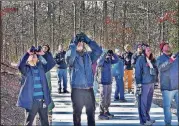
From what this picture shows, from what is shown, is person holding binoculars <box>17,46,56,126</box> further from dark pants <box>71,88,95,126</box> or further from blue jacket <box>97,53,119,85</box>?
blue jacket <box>97,53,119,85</box>

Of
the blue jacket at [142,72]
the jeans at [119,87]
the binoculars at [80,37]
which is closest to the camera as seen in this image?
the binoculars at [80,37]

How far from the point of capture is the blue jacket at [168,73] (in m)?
7.77

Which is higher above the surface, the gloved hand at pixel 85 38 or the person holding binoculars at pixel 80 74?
the gloved hand at pixel 85 38

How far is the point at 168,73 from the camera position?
7.82 metres

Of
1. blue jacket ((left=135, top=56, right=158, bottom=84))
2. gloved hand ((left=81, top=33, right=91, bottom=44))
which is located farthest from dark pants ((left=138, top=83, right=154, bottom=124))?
gloved hand ((left=81, top=33, right=91, bottom=44))

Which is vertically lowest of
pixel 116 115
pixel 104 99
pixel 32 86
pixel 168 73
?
pixel 116 115

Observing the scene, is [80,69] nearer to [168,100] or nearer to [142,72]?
[142,72]

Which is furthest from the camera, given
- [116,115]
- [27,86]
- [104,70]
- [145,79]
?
[116,115]

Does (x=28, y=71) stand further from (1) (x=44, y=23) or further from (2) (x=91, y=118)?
(1) (x=44, y=23)

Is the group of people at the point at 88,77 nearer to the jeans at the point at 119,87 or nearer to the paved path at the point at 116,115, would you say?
the paved path at the point at 116,115

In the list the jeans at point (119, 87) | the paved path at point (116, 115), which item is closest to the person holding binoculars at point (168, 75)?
the paved path at point (116, 115)

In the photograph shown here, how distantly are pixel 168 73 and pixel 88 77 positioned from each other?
5.04 feet

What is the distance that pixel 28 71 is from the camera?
22.2 feet

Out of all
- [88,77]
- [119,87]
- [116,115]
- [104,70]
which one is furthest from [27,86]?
[119,87]
